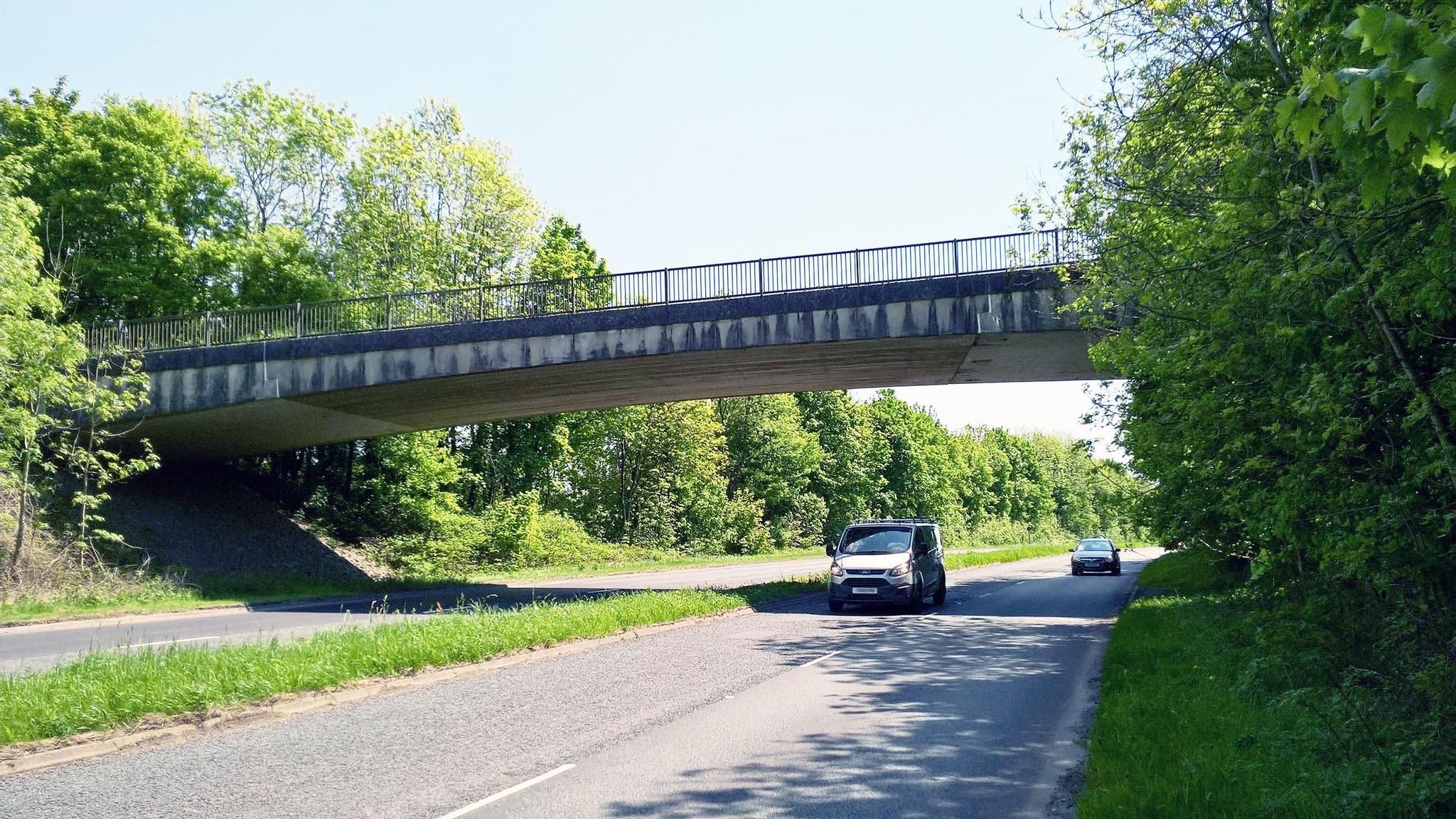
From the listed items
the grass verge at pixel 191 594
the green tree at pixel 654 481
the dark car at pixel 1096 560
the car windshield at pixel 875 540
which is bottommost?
the dark car at pixel 1096 560

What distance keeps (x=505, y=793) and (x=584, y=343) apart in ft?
59.9

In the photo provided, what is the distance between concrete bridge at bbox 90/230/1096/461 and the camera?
22.8 m

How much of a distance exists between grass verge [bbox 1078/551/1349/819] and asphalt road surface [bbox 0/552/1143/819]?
47cm

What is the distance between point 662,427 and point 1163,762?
4782 cm

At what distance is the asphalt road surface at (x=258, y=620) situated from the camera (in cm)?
Result: 1461

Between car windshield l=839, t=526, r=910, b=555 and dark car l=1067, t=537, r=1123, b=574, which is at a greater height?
A: car windshield l=839, t=526, r=910, b=555

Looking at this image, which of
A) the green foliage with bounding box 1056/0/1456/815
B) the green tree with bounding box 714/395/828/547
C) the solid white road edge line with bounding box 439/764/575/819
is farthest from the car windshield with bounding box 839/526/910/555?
the green tree with bounding box 714/395/828/547

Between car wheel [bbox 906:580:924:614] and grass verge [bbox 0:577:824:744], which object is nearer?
grass verge [bbox 0:577:824:744]

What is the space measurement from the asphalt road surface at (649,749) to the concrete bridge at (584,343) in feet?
35.1

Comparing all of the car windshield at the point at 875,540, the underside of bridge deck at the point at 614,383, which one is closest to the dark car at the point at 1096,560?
the underside of bridge deck at the point at 614,383

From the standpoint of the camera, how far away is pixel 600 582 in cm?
3166

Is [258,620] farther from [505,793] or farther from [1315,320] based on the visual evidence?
[1315,320]

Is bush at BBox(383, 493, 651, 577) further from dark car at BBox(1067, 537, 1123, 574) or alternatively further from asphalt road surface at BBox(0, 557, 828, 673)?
dark car at BBox(1067, 537, 1123, 574)

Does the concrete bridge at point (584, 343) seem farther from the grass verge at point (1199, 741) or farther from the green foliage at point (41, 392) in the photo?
the grass verge at point (1199, 741)
